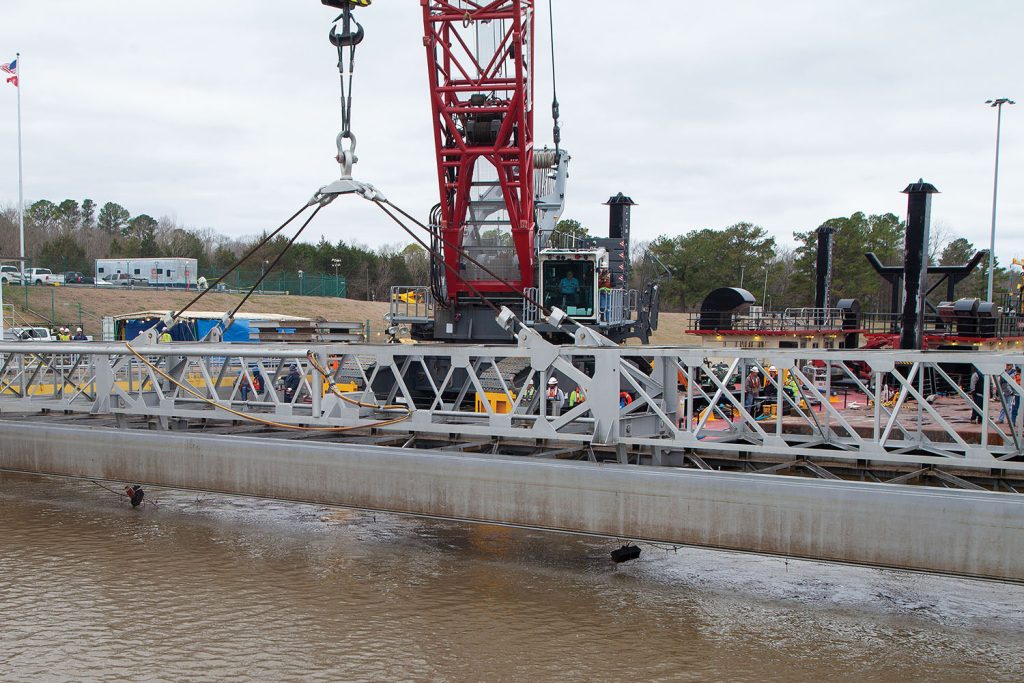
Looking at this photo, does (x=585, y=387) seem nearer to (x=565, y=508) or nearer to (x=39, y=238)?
(x=565, y=508)

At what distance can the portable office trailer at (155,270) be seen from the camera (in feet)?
232

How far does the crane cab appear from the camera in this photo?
75.5ft

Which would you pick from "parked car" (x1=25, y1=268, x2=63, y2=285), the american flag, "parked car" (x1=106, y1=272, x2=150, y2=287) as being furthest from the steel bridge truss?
"parked car" (x1=106, y1=272, x2=150, y2=287)

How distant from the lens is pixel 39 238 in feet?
294

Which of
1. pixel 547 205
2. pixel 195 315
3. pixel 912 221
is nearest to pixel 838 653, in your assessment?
pixel 912 221

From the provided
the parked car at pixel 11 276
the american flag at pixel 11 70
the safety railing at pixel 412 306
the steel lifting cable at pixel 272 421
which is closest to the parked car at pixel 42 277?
the parked car at pixel 11 276

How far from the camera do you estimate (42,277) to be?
6272 centimetres

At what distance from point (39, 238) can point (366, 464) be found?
92.3 metres

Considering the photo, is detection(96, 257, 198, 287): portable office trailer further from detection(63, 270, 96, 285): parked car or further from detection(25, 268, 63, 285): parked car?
detection(25, 268, 63, 285): parked car

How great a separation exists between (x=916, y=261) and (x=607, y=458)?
1449cm

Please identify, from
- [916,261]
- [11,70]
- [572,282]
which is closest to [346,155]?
[572,282]

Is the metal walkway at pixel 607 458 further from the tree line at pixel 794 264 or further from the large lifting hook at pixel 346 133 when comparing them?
the tree line at pixel 794 264

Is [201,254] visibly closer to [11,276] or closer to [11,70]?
[11,276]

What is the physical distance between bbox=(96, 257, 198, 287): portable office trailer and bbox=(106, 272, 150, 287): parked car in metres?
0.25
